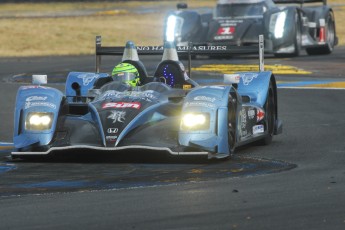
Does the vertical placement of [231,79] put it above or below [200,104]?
above

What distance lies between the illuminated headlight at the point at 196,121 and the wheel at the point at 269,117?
5.61ft

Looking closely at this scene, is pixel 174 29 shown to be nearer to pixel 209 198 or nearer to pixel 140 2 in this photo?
pixel 209 198

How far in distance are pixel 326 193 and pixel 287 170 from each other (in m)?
1.54

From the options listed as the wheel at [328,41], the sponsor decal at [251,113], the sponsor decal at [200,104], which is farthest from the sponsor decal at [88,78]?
the wheel at [328,41]

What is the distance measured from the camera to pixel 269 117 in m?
13.3

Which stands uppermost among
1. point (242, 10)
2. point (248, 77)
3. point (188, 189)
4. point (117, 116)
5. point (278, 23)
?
point (242, 10)

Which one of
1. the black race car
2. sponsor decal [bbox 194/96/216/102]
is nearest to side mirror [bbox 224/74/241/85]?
sponsor decal [bbox 194/96/216/102]

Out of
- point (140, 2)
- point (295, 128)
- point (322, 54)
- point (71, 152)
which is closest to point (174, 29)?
point (322, 54)

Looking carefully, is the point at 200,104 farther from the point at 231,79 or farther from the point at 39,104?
the point at 39,104

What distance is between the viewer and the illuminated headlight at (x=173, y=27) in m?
27.8

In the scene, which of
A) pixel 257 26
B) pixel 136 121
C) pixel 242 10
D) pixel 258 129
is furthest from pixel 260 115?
pixel 242 10

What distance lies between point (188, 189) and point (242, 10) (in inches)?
733

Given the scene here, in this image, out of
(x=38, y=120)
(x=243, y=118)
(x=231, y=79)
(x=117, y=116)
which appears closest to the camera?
(x=117, y=116)

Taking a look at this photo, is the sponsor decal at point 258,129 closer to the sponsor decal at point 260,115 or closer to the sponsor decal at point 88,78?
the sponsor decal at point 260,115
